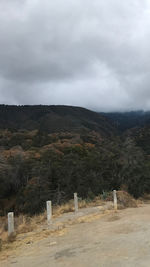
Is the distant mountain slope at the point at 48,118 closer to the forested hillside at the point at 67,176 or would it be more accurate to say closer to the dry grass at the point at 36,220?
the forested hillside at the point at 67,176

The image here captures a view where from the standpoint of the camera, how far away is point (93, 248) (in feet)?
20.4

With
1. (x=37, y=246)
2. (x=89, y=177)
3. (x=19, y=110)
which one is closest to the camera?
(x=37, y=246)

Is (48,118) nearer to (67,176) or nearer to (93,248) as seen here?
(67,176)

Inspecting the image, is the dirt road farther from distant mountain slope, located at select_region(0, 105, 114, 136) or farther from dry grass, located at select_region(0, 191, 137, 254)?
distant mountain slope, located at select_region(0, 105, 114, 136)

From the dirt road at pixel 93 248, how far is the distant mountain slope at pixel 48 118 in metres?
106

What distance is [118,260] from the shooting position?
509cm

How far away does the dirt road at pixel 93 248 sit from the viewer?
5203mm

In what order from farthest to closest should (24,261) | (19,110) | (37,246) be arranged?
(19,110), (37,246), (24,261)

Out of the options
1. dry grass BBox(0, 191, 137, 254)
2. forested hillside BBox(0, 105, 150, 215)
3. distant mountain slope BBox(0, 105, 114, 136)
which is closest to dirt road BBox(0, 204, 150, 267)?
dry grass BBox(0, 191, 137, 254)

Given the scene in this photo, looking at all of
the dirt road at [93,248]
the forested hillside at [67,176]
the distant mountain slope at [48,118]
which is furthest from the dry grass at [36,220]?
the distant mountain slope at [48,118]

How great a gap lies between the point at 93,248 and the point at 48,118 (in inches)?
5061

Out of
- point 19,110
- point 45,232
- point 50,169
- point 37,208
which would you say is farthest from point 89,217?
point 19,110

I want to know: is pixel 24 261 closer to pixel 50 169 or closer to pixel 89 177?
pixel 89 177

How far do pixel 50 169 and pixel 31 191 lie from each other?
17.0 ft
